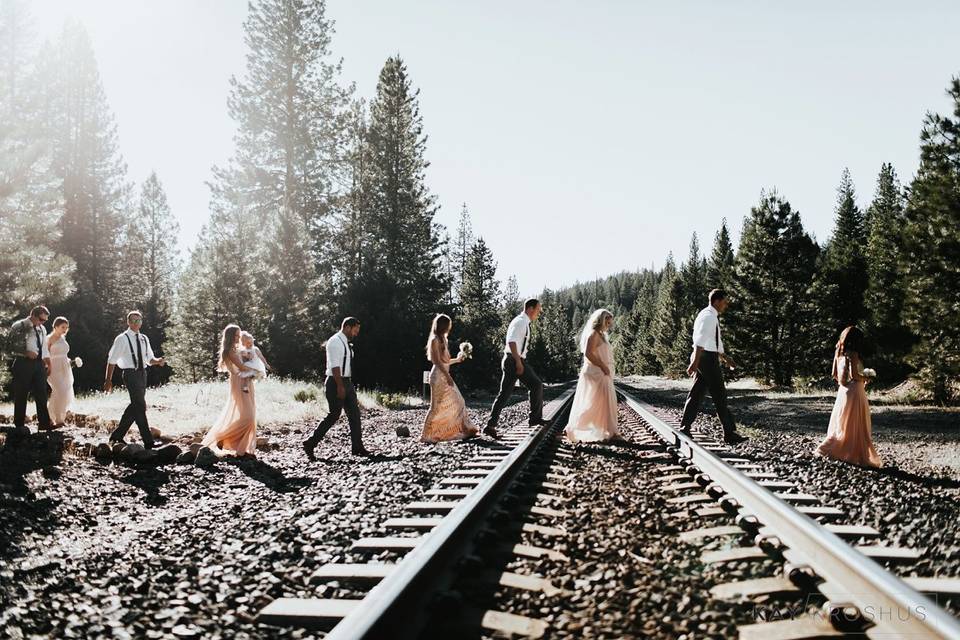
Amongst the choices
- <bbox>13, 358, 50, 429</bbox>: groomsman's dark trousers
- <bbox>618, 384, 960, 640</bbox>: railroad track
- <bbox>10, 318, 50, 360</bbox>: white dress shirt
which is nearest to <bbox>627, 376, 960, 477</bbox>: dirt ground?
<bbox>618, 384, 960, 640</bbox>: railroad track

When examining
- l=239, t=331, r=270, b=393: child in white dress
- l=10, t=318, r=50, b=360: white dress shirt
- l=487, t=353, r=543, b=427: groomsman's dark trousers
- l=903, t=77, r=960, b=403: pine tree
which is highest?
l=903, t=77, r=960, b=403: pine tree

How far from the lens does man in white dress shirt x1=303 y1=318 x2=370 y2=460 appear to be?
348 inches

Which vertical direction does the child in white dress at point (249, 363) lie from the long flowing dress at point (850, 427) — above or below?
above

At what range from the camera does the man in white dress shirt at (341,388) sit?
883 cm

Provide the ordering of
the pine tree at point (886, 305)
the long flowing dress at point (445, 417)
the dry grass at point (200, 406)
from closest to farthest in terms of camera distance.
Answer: the long flowing dress at point (445, 417) → the dry grass at point (200, 406) → the pine tree at point (886, 305)

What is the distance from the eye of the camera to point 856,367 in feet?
25.0

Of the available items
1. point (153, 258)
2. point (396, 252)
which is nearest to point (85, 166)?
point (153, 258)

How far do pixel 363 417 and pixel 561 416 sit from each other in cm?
485

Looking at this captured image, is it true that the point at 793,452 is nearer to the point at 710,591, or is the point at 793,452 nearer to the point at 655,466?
the point at 655,466

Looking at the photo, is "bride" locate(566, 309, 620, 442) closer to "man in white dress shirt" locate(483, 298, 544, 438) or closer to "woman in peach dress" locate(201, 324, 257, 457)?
"man in white dress shirt" locate(483, 298, 544, 438)

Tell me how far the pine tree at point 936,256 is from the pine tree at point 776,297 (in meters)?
15.7

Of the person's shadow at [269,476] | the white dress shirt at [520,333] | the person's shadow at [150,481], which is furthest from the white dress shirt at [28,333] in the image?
the white dress shirt at [520,333]

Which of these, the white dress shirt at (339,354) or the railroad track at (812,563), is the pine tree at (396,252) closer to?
the white dress shirt at (339,354)

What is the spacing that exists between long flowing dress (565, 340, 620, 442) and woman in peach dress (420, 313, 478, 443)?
67.3 inches
